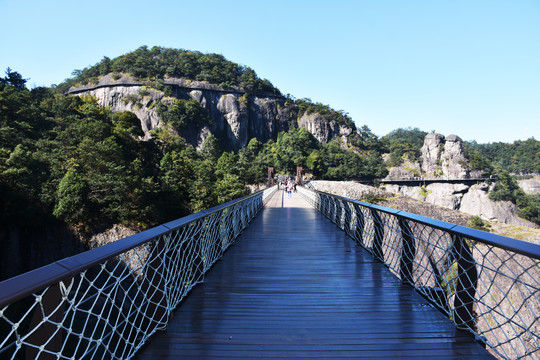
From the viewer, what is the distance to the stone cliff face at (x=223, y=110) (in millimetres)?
52781

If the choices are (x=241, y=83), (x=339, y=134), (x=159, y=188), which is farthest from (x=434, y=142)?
(x=159, y=188)

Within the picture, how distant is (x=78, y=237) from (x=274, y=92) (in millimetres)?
61592

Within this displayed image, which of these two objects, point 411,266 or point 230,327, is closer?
point 230,327

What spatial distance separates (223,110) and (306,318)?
200ft

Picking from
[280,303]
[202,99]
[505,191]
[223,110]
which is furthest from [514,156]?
[280,303]

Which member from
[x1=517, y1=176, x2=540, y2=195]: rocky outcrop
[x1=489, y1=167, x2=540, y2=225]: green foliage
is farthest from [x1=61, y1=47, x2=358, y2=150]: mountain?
[x1=517, y1=176, x2=540, y2=195]: rocky outcrop

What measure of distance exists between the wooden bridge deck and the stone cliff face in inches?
1915

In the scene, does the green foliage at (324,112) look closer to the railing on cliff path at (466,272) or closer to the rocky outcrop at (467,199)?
the rocky outcrop at (467,199)

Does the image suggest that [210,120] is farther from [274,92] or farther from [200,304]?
[200,304]

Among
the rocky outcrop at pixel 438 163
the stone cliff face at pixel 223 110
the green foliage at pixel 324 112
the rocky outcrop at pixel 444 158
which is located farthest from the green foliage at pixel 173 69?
the rocky outcrop at pixel 444 158

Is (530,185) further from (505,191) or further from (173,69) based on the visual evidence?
(173,69)

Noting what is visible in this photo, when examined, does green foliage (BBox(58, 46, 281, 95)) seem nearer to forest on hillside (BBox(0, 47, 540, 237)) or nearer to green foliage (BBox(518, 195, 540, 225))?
forest on hillside (BBox(0, 47, 540, 237))

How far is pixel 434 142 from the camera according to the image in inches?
2266

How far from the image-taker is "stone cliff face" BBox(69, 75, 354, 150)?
52.8m
